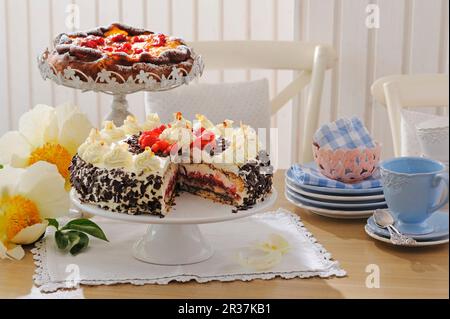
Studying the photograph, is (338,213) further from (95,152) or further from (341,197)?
(95,152)

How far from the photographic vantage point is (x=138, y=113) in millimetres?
2861

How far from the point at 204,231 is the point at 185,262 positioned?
6.1 inches

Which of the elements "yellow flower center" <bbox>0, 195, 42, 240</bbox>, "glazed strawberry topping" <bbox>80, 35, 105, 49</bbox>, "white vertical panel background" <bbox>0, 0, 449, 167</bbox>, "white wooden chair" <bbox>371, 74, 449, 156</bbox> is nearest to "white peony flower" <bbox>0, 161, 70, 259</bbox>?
"yellow flower center" <bbox>0, 195, 42, 240</bbox>

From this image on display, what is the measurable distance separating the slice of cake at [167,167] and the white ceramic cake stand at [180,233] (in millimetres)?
15

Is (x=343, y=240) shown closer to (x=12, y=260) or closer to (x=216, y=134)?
(x=216, y=134)

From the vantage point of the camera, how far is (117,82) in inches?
57.1

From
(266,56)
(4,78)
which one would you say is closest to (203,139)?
(266,56)

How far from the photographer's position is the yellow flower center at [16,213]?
1.20 metres

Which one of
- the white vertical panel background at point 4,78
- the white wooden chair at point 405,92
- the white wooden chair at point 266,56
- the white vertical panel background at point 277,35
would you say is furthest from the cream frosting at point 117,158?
the white vertical panel background at point 4,78

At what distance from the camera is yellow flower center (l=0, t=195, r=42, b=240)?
3.94 feet

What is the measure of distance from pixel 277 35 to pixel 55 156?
1428 mm

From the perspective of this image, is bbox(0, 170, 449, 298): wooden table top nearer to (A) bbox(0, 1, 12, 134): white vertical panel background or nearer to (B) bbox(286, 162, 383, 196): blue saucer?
(B) bbox(286, 162, 383, 196): blue saucer

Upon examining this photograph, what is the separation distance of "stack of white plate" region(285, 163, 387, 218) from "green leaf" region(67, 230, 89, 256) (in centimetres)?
39

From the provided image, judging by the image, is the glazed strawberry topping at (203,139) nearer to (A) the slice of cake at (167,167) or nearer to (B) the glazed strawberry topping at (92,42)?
(A) the slice of cake at (167,167)
